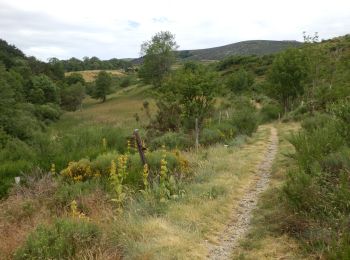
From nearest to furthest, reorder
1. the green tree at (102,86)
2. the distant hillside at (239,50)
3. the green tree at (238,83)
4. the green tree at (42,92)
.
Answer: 1. the green tree at (238,83)
2. the green tree at (42,92)
3. the green tree at (102,86)
4. the distant hillside at (239,50)

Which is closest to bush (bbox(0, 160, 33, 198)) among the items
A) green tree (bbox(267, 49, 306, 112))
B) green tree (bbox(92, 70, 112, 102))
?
green tree (bbox(267, 49, 306, 112))

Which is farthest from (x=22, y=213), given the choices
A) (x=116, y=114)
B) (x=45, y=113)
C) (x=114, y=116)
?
(x=45, y=113)

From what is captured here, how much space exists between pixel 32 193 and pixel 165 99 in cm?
760

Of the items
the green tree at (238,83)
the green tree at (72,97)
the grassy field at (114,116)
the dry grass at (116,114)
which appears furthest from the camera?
the green tree at (72,97)

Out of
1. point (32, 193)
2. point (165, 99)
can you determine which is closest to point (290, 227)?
point (32, 193)

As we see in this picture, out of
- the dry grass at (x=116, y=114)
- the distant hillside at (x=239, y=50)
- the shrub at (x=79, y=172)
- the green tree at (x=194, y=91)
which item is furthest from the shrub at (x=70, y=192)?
the distant hillside at (x=239, y=50)

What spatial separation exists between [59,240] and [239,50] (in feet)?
510

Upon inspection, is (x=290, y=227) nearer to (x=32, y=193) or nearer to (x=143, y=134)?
(x=32, y=193)

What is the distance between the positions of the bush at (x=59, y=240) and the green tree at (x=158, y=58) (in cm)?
6046

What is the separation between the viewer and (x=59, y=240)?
4.92m

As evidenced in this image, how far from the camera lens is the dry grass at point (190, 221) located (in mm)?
5191

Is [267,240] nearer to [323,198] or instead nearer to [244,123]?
[323,198]

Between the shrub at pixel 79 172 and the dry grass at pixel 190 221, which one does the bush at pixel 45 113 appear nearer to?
the shrub at pixel 79 172

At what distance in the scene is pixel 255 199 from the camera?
7742 millimetres
